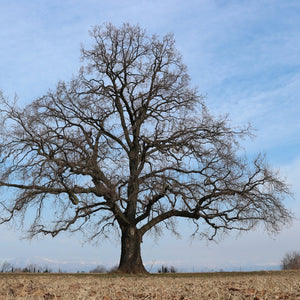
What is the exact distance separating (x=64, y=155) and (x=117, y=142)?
4400 mm

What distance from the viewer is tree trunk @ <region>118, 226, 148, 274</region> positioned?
20.7 meters

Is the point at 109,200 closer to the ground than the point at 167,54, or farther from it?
closer to the ground

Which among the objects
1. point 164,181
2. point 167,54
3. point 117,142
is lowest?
point 164,181

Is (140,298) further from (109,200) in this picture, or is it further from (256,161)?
(256,161)

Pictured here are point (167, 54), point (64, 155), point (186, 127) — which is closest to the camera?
point (64, 155)

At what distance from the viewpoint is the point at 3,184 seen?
20656 mm

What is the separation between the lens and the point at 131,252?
20.9m

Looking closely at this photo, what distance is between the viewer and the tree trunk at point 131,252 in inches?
813

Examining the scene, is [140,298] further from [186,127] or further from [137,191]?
[186,127]

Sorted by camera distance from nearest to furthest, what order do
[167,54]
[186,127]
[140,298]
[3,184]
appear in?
[140,298], [3,184], [186,127], [167,54]

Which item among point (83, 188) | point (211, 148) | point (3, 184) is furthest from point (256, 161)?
point (3, 184)

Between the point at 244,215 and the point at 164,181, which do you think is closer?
the point at 164,181

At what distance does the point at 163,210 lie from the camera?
67.4 feet

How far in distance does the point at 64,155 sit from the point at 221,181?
8009 mm
